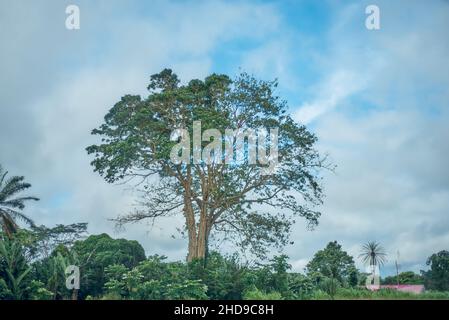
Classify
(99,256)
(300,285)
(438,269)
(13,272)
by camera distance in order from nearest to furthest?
(13,272), (300,285), (99,256), (438,269)

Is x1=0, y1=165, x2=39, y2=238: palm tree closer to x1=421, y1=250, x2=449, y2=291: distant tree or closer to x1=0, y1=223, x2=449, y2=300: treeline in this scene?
x1=0, y1=223, x2=449, y2=300: treeline

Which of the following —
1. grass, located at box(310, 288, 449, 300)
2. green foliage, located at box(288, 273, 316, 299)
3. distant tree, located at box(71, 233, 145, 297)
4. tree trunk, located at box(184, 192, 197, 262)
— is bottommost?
grass, located at box(310, 288, 449, 300)

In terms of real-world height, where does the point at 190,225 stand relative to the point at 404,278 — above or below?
above

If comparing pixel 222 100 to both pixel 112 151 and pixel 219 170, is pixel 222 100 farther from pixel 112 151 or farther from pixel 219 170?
pixel 112 151

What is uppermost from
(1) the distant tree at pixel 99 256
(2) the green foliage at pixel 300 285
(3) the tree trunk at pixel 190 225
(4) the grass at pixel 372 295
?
(3) the tree trunk at pixel 190 225

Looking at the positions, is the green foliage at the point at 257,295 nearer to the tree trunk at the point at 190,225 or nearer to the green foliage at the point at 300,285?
the green foliage at the point at 300,285

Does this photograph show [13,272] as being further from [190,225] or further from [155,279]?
[190,225]

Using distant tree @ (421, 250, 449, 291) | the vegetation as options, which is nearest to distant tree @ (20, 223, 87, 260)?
the vegetation

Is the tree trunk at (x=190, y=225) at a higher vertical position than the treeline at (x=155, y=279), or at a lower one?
higher

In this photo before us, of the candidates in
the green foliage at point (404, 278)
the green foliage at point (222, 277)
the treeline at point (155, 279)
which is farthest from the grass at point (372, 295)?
the green foliage at point (404, 278)

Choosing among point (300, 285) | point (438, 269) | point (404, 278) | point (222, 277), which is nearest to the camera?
point (222, 277)

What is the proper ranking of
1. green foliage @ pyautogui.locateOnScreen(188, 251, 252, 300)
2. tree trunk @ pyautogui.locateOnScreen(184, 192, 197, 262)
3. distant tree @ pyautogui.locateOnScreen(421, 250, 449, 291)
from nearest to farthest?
green foliage @ pyautogui.locateOnScreen(188, 251, 252, 300), tree trunk @ pyautogui.locateOnScreen(184, 192, 197, 262), distant tree @ pyautogui.locateOnScreen(421, 250, 449, 291)

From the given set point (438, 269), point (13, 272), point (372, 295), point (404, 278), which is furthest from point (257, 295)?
point (404, 278)
